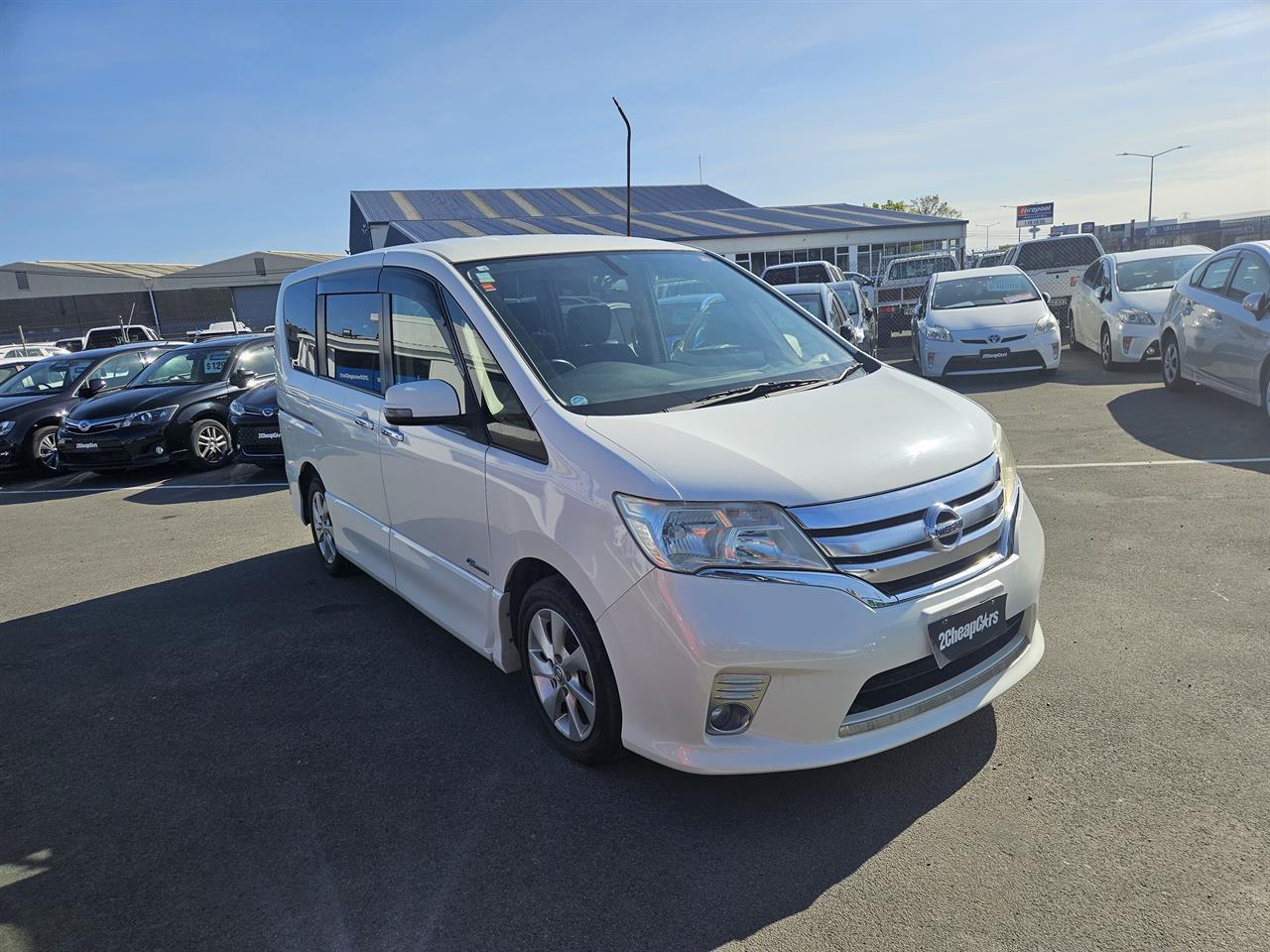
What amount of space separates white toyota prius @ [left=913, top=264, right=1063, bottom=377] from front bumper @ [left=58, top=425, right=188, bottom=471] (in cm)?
1015

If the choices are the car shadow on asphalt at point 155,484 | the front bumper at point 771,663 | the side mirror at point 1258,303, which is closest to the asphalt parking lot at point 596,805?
the front bumper at point 771,663

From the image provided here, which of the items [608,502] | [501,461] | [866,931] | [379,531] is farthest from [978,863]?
[379,531]

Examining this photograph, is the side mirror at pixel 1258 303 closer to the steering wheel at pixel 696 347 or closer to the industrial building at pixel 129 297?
the steering wheel at pixel 696 347

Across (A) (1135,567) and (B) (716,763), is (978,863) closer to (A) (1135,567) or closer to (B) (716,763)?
(B) (716,763)

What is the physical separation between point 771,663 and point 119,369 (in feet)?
45.4

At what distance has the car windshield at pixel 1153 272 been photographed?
12211 mm

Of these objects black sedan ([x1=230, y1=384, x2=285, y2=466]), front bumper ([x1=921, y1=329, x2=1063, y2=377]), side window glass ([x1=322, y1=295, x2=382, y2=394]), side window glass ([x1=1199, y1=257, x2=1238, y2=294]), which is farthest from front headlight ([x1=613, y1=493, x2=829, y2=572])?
front bumper ([x1=921, y1=329, x2=1063, y2=377])

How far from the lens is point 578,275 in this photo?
13.5 ft

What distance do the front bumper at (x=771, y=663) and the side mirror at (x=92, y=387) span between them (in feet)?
41.1

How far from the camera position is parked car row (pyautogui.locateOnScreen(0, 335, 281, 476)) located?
36.1ft

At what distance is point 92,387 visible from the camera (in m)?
12.8

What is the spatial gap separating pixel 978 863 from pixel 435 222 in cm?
4415

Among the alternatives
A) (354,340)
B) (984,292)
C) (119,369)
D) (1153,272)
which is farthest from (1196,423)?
(119,369)

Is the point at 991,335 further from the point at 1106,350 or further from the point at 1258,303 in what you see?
the point at 1258,303
